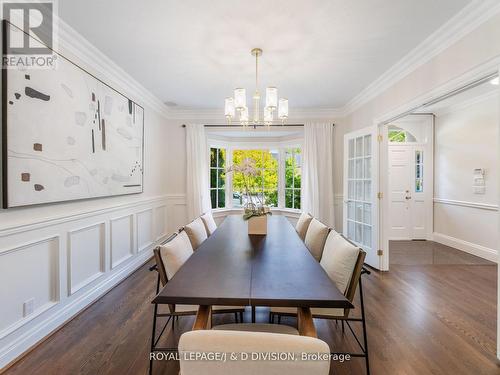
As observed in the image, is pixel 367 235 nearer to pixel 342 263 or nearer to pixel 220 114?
pixel 342 263

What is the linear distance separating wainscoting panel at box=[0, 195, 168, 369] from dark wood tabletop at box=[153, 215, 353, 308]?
126 centimetres

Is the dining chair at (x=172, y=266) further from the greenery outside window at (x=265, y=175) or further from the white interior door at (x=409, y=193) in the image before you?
the white interior door at (x=409, y=193)

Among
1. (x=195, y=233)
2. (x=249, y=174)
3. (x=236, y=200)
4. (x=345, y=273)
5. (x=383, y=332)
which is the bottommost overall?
(x=383, y=332)

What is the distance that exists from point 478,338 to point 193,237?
2475mm

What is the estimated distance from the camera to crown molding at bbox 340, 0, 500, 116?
183 centimetres

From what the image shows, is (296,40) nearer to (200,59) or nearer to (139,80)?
(200,59)

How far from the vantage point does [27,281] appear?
6.13 feet

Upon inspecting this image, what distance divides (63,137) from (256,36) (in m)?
1.90

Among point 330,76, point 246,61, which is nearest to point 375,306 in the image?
point 330,76

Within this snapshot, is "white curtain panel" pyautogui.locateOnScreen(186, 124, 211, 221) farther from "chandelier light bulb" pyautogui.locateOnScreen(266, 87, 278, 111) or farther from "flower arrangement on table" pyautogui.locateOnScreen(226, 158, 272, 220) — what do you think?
"chandelier light bulb" pyautogui.locateOnScreen(266, 87, 278, 111)

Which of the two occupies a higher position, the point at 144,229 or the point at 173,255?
the point at 173,255

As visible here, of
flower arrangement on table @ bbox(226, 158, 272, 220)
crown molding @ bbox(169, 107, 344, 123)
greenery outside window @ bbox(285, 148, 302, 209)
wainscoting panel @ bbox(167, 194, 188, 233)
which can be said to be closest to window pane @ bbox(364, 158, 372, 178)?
crown molding @ bbox(169, 107, 344, 123)

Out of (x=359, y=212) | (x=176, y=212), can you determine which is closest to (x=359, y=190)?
(x=359, y=212)

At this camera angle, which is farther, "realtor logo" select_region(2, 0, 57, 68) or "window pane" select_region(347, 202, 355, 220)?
"window pane" select_region(347, 202, 355, 220)
